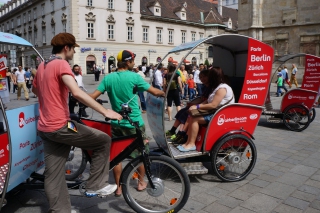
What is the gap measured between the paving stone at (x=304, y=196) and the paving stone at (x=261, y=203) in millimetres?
326

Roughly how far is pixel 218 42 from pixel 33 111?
12.1 ft

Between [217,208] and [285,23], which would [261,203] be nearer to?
[217,208]

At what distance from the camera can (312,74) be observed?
902 cm

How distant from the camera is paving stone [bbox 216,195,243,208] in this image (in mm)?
3963

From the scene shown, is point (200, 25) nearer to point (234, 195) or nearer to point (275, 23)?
point (275, 23)

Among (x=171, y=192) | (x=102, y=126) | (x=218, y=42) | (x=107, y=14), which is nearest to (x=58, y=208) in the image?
(x=102, y=126)

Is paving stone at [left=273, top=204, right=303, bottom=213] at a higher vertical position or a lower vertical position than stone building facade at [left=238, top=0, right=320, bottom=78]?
lower

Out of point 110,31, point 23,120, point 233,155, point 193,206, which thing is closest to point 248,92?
point 233,155

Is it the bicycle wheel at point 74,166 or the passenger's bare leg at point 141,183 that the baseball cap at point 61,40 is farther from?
the bicycle wheel at point 74,166

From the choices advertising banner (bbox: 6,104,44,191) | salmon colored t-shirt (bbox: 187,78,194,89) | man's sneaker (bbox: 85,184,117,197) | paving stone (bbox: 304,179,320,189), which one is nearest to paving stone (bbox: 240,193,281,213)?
paving stone (bbox: 304,179,320,189)

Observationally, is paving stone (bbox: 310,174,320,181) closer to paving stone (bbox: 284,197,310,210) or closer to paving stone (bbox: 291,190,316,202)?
paving stone (bbox: 291,190,316,202)

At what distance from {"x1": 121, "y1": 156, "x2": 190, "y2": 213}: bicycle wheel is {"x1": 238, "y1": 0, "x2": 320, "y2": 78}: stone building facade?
823 inches

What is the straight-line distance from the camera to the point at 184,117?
5.39 m

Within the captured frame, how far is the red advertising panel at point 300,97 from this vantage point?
8.51m
